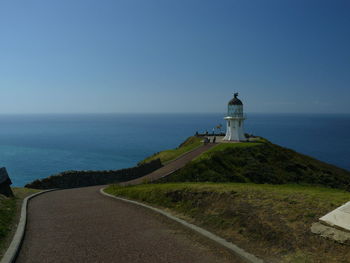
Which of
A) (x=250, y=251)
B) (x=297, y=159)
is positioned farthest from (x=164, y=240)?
(x=297, y=159)

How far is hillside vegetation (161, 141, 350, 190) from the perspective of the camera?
2738cm

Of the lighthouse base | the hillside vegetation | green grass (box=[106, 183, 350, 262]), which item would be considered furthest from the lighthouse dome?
green grass (box=[106, 183, 350, 262])

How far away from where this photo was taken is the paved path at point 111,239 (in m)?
7.84

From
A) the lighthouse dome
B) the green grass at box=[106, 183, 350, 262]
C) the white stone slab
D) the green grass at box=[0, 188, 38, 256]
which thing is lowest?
the green grass at box=[0, 188, 38, 256]

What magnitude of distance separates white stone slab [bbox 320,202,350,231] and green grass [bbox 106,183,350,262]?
0.54 metres

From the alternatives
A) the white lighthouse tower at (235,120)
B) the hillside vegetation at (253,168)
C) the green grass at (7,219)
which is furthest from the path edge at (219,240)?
the white lighthouse tower at (235,120)

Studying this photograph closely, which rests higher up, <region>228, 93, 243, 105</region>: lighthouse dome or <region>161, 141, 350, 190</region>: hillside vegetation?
<region>228, 93, 243, 105</region>: lighthouse dome

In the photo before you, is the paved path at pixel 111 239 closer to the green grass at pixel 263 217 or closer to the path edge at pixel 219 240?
the path edge at pixel 219 240

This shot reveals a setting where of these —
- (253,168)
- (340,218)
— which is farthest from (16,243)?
(253,168)

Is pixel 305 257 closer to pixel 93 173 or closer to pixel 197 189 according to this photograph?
pixel 197 189

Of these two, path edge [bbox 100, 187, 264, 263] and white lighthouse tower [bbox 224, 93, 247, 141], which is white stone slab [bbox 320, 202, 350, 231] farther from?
white lighthouse tower [bbox 224, 93, 247, 141]

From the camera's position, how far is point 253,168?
31.8m

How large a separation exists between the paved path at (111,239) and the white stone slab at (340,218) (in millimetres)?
2842

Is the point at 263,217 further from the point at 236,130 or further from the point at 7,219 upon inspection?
the point at 236,130
